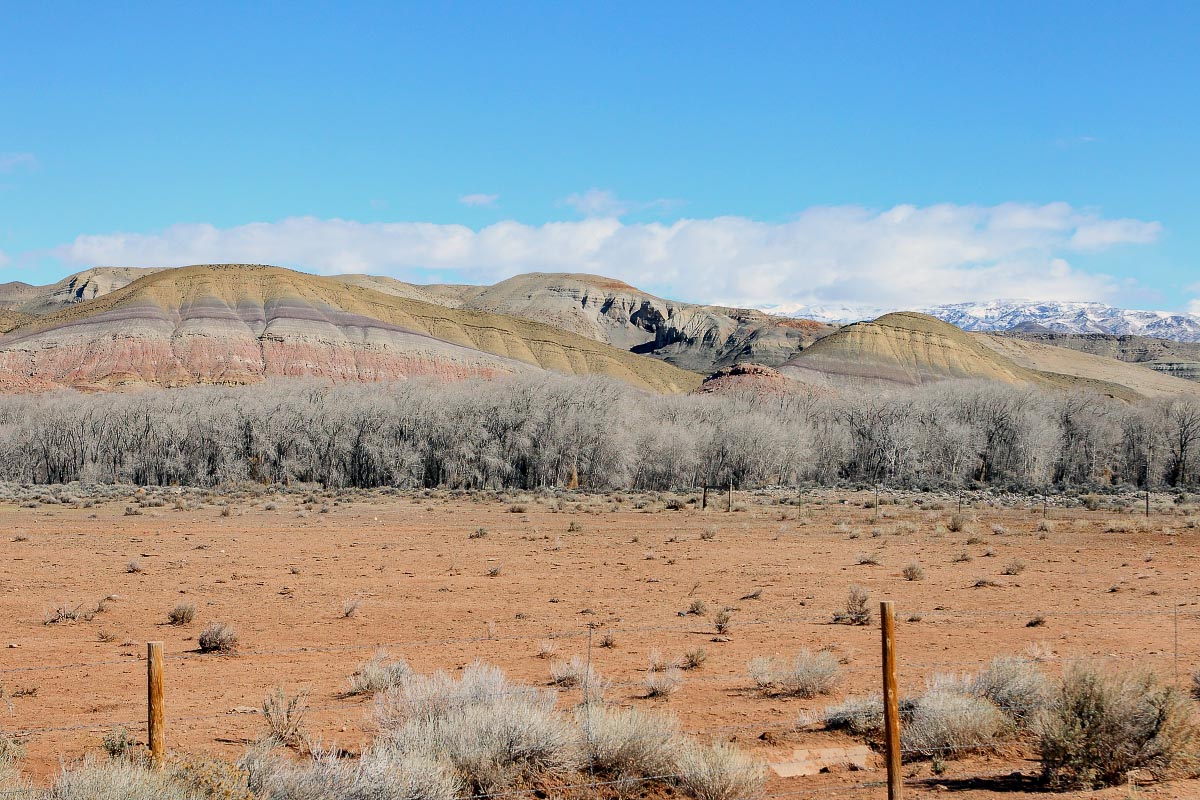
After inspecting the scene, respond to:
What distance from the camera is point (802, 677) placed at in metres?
11.1

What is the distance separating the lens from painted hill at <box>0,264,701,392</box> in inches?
4075

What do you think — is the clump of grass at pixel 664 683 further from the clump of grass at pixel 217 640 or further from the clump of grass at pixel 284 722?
the clump of grass at pixel 217 640

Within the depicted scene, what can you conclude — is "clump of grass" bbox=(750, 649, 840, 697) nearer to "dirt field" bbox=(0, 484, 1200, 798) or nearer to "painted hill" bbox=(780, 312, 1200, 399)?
"dirt field" bbox=(0, 484, 1200, 798)

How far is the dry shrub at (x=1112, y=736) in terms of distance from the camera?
7.55 metres

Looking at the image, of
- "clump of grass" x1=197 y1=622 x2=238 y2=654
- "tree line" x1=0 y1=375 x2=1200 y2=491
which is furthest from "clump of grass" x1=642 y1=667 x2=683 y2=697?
"tree line" x1=0 y1=375 x2=1200 y2=491

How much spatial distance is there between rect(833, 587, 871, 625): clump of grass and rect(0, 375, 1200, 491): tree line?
51.5 meters

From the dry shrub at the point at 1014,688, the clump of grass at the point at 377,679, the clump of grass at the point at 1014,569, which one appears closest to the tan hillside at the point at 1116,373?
the clump of grass at the point at 1014,569

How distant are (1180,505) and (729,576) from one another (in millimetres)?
39865

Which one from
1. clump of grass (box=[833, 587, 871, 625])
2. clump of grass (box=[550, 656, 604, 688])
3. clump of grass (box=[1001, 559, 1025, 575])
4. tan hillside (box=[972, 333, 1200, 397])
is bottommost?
clump of grass (box=[1001, 559, 1025, 575])

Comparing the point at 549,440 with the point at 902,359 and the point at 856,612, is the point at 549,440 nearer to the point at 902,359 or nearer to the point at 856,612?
the point at 856,612

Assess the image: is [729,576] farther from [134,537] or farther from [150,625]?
[134,537]

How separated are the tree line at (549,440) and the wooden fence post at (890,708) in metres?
61.5

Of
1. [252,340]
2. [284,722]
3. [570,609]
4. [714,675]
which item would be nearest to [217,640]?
[284,722]

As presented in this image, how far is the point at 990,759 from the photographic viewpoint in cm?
846
